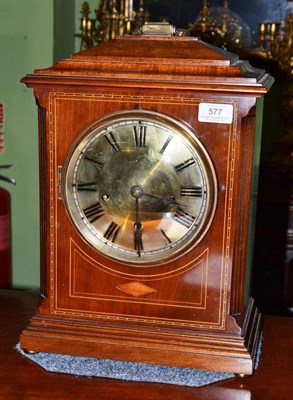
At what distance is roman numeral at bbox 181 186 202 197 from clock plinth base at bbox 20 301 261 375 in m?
0.24

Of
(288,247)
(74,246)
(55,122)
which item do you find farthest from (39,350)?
(288,247)

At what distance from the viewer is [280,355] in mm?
1360

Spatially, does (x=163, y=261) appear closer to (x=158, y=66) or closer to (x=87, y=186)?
(x=87, y=186)

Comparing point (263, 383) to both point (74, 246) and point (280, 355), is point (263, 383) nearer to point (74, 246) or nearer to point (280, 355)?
point (280, 355)

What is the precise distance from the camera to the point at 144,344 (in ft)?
4.20

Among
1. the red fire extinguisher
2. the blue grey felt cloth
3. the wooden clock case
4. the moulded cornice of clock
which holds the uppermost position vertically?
the moulded cornice of clock

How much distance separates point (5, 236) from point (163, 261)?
1107 millimetres

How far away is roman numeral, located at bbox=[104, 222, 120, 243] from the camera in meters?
1.28

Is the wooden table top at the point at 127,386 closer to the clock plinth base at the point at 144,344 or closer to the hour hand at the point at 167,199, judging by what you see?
the clock plinth base at the point at 144,344

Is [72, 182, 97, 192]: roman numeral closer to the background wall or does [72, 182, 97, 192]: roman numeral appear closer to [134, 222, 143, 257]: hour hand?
[134, 222, 143, 257]: hour hand

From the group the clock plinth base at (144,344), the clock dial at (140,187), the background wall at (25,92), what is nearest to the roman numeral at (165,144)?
the clock dial at (140,187)

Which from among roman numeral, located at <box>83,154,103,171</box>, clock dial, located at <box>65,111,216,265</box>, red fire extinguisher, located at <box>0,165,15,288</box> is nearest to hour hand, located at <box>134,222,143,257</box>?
clock dial, located at <box>65,111,216,265</box>

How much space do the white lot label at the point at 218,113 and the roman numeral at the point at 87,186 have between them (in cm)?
23

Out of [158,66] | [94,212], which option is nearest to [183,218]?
[94,212]
